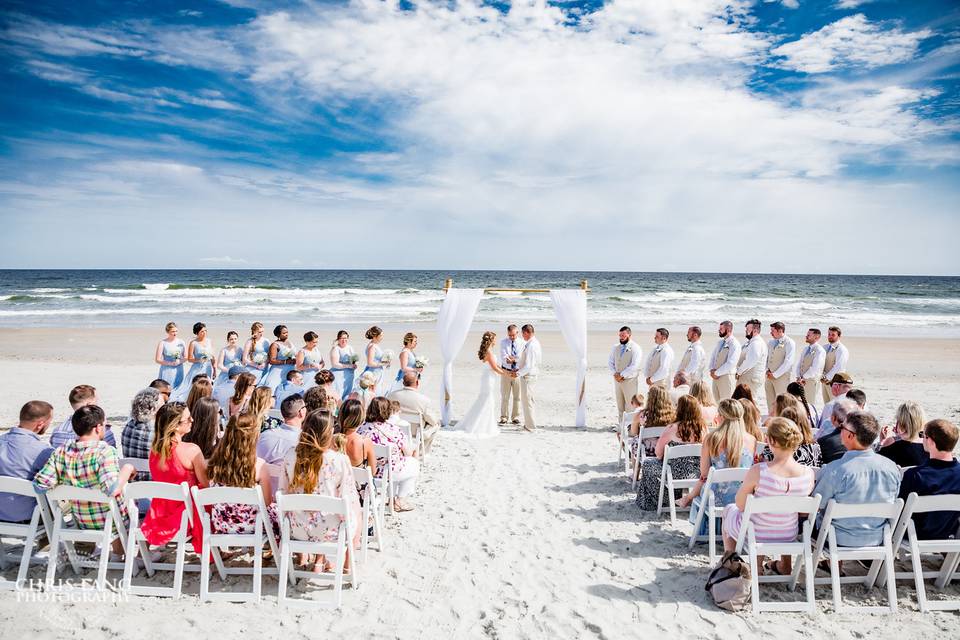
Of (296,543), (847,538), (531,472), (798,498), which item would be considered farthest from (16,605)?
(847,538)

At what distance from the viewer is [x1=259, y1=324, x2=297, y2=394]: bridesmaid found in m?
7.67

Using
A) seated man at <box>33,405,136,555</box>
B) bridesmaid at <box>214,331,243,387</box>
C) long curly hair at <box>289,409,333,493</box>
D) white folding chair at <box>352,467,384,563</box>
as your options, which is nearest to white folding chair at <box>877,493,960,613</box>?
white folding chair at <box>352,467,384,563</box>

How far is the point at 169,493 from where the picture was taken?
3.44 m

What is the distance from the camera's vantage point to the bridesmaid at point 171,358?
7684mm

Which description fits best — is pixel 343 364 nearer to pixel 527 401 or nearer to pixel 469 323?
pixel 469 323

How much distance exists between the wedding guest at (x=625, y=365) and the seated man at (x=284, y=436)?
4776 mm

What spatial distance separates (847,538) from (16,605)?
5.32 metres

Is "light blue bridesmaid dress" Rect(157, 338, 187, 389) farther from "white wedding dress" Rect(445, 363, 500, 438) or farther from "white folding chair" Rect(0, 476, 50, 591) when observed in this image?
"white folding chair" Rect(0, 476, 50, 591)

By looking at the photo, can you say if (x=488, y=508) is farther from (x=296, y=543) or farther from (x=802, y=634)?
(x=802, y=634)

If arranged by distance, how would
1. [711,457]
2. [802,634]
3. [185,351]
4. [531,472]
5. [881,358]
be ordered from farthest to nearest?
1. [881,358]
2. [185,351]
3. [531,472]
4. [711,457]
5. [802,634]

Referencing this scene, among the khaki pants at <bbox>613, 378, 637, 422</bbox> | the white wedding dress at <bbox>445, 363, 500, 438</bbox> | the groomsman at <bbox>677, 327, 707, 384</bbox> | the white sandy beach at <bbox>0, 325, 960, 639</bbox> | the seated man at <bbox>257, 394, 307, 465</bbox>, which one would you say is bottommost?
the white sandy beach at <bbox>0, 325, 960, 639</bbox>

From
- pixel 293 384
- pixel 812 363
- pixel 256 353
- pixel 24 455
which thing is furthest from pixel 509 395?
pixel 24 455

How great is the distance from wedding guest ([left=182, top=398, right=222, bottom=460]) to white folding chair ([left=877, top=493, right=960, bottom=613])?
4671 millimetres

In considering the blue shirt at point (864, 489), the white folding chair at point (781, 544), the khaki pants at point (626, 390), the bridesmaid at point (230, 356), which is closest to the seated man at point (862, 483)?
the blue shirt at point (864, 489)
